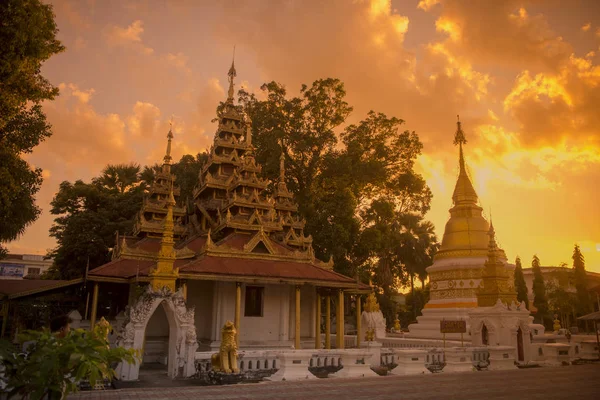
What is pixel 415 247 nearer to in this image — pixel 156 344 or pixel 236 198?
pixel 236 198

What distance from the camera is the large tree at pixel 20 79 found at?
1445 cm

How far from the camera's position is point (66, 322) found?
783cm

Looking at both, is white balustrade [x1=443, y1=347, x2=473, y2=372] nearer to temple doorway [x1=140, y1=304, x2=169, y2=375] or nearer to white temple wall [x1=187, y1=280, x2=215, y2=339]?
white temple wall [x1=187, y1=280, x2=215, y2=339]

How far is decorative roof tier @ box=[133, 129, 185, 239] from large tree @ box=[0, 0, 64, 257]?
7620 mm

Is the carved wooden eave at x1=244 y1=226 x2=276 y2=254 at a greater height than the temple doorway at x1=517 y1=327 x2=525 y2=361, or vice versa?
the carved wooden eave at x1=244 y1=226 x2=276 y2=254

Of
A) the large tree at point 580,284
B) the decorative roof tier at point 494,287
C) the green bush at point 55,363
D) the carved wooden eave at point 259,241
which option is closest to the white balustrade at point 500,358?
the decorative roof tier at point 494,287

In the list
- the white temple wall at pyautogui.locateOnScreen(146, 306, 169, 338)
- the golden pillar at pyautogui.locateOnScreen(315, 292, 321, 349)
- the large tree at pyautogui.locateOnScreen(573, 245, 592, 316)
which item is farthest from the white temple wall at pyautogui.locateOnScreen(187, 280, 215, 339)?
the large tree at pyautogui.locateOnScreen(573, 245, 592, 316)

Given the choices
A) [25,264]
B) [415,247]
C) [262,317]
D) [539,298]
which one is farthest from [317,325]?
[25,264]

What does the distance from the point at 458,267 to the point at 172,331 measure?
22.9 m

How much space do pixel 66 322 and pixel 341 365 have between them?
10696 millimetres

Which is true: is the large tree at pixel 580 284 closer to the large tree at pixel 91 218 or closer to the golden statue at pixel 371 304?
the golden statue at pixel 371 304

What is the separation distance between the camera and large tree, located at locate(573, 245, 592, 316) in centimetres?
5272

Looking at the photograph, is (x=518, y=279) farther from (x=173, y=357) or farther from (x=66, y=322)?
(x=66, y=322)

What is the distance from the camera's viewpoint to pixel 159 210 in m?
27.0
